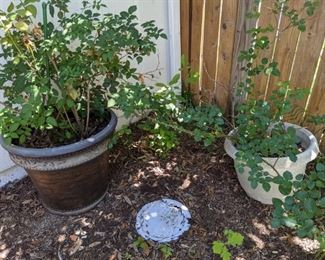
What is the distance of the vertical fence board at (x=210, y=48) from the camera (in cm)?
228

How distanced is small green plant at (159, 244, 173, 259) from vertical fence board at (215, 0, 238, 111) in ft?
4.02

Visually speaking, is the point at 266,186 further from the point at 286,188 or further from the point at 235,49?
the point at 235,49

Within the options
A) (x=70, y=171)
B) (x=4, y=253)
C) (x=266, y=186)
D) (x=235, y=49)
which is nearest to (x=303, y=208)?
(x=266, y=186)

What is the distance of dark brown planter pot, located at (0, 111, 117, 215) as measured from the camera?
1.62m

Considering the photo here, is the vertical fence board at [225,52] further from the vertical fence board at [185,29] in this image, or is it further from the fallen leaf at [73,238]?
the fallen leaf at [73,238]

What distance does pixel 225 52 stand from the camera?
234cm

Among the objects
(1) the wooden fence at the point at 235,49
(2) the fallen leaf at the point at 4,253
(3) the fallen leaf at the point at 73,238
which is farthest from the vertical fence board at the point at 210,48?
(2) the fallen leaf at the point at 4,253

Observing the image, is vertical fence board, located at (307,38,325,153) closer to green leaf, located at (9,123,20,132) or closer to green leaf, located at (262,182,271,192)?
green leaf, located at (262,182,271,192)

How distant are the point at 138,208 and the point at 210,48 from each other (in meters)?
1.24

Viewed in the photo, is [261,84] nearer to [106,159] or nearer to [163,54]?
[163,54]

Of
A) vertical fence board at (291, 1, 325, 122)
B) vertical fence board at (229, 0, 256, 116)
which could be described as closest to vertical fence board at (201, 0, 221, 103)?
vertical fence board at (229, 0, 256, 116)

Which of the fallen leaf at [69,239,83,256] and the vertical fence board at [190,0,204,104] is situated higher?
the vertical fence board at [190,0,204,104]

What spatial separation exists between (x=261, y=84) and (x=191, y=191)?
865mm

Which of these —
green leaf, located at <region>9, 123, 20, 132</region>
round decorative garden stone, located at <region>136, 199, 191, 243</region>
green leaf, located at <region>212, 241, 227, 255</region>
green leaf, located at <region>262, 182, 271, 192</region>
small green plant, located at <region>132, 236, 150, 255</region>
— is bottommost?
small green plant, located at <region>132, 236, 150, 255</region>
